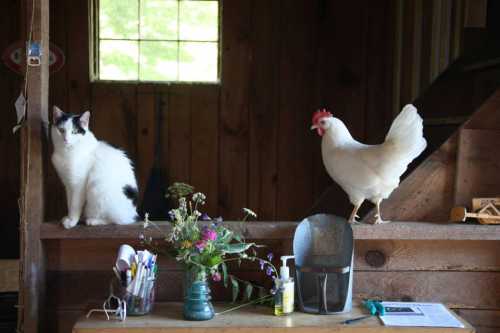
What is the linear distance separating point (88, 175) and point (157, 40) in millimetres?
1631

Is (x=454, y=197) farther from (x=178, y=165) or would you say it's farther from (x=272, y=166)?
(x=178, y=165)

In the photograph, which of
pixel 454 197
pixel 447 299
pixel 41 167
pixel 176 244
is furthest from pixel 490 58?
pixel 41 167

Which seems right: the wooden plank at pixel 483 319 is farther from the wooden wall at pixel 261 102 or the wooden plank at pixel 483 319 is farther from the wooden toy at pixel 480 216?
the wooden wall at pixel 261 102

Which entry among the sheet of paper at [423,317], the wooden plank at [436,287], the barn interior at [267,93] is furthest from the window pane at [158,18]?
the sheet of paper at [423,317]

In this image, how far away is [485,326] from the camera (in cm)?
187

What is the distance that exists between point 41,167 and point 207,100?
1.57 meters

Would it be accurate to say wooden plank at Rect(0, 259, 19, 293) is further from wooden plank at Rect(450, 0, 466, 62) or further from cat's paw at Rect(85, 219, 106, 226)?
wooden plank at Rect(450, 0, 466, 62)

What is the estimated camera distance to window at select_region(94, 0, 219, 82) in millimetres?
3123

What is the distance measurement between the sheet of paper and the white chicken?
0.29 meters

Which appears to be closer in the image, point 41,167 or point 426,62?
point 41,167

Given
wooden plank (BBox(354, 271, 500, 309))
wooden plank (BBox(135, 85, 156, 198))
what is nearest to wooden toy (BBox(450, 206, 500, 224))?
wooden plank (BBox(354, 271, 500, 309))

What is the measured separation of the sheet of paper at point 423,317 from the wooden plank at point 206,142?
163cm


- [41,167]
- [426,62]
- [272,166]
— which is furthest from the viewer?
[272,166]

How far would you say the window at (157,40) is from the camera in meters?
3.12
